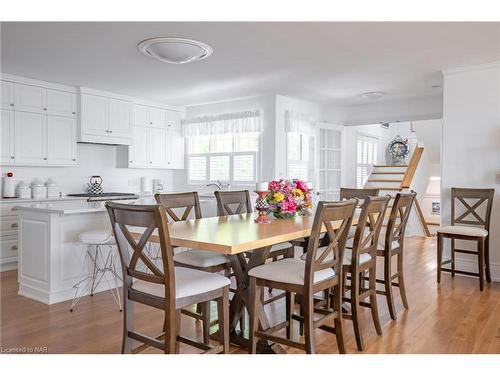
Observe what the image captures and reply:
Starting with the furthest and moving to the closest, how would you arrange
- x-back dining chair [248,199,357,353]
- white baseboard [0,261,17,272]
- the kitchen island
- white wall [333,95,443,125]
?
white wall [333,95,443,125] < white baseboard [0,261,17,272] < the kitchen island < x-back dining chair [248,199,357,353]

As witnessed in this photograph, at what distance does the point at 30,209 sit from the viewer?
3.66 meters

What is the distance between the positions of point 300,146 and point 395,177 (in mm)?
2820

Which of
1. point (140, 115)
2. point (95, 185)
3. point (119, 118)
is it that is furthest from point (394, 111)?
point (95, 185)

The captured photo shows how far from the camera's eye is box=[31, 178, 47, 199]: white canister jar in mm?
5523

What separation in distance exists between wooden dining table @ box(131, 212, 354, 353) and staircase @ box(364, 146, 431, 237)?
532 centimetres

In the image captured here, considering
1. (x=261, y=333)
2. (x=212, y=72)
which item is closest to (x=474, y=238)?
(x=261, y=333)

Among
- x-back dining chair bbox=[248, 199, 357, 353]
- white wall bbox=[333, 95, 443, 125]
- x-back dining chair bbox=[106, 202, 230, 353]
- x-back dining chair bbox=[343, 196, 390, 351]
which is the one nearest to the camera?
x-back dining chair bbox=[106, 202, 230, 353]

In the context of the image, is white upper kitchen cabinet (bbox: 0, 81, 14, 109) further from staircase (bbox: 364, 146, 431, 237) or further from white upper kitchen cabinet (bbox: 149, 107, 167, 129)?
staircase (bbox: 364, 146, 431, 237)

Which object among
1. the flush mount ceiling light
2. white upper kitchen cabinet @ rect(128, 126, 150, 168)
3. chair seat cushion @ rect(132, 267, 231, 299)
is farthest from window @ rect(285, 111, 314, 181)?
chair seat cushion @ rect(132, 267, 231, 299)

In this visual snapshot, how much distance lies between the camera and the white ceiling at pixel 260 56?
344 cm

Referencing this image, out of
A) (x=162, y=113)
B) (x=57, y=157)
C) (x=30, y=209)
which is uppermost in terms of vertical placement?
(x=162, y=113)
